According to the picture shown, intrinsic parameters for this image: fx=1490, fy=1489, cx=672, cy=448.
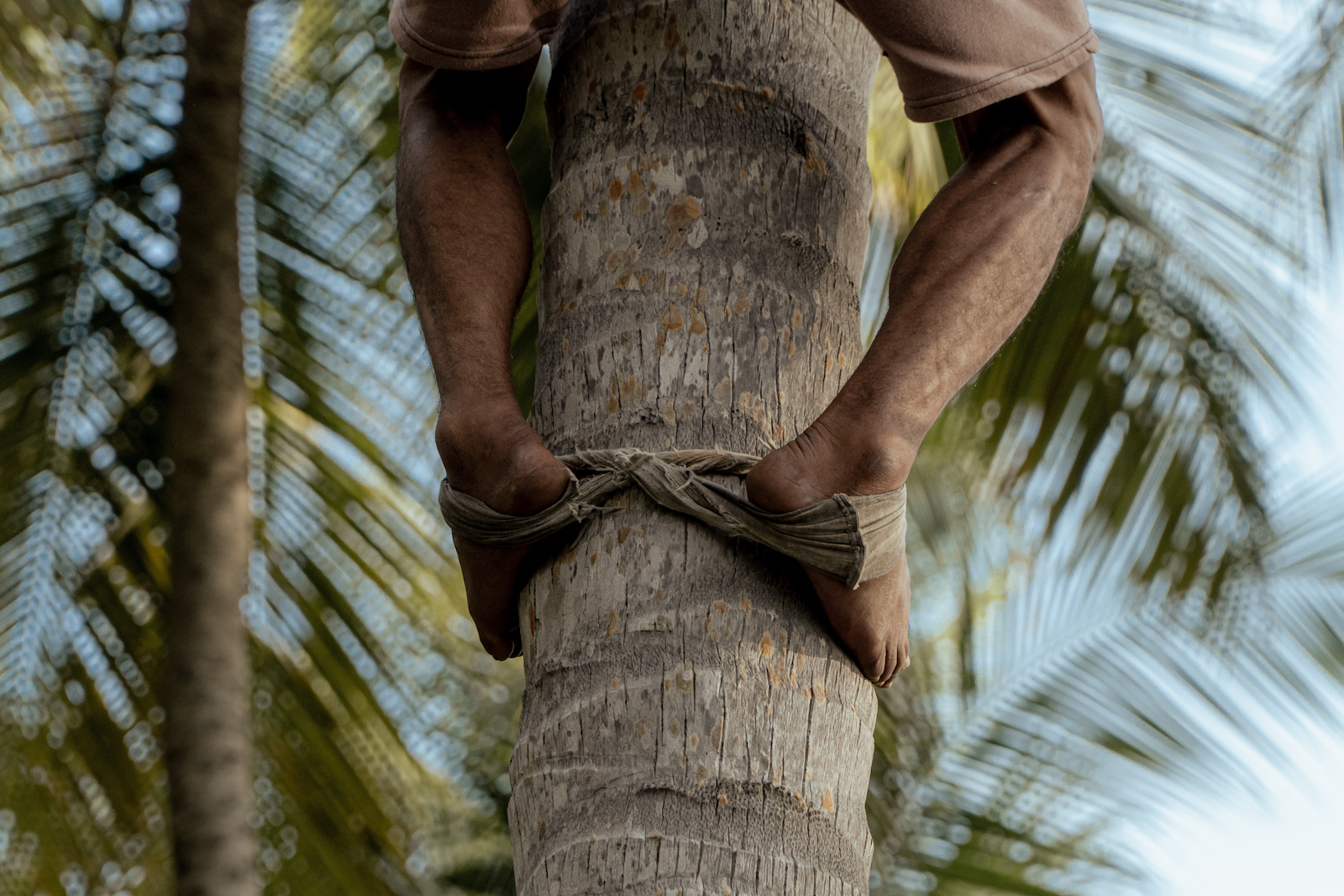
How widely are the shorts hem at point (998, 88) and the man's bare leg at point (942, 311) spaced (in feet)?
0.10

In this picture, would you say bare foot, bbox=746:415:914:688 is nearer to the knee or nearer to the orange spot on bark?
the orange spot on bark

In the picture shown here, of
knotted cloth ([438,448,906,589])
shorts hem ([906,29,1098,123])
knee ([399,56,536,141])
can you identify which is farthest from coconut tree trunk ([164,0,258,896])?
shorts hem ([906,29,1098,123])

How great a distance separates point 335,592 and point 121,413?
2.24 ft

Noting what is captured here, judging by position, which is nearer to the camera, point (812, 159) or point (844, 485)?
point (844, 485)

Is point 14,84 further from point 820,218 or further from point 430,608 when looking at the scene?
point 820,218

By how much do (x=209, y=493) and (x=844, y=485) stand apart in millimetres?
1935

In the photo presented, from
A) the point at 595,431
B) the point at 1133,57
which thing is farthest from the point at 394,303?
the point at 595,431

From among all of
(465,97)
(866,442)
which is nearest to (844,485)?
(866,442)

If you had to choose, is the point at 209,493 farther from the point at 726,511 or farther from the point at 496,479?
the point at 726,511

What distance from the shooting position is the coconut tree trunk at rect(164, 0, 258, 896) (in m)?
2.48

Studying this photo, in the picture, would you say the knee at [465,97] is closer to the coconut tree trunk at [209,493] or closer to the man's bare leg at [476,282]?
the man's bare leg at [476,282]

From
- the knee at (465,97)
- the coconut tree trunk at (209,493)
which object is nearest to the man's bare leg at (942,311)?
the knee at (465,97)

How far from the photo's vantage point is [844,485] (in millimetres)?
1135

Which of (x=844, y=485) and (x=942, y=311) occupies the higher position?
(x=942, y=311)
